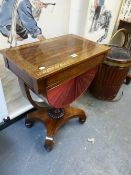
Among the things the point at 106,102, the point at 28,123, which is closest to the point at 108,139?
the point at 106,102

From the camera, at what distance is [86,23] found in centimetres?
147

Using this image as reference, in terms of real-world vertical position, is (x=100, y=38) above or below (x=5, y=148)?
above

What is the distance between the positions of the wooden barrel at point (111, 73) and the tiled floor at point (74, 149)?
10.0 inches

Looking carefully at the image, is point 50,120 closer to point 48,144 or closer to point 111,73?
point 48,144

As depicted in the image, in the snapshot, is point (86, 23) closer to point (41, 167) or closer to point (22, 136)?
point (22, 136)

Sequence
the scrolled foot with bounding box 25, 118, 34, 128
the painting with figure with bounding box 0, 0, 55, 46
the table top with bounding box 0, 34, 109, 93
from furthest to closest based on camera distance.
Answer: the scrolled foot with bounding box 25, 118, 34, 128 → the painting with figure with bounding box 0, 0, 55, 46 → the table top with bounding box 0, 34, 109, 93

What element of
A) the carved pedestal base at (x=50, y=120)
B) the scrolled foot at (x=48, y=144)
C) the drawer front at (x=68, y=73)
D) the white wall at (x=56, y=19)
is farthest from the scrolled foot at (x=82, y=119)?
the white wall at (x=56, y=19)

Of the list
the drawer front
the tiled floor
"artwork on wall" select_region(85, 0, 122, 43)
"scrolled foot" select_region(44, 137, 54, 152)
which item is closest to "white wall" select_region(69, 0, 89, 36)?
"artwork on wall" select_region(85, 0, 122, 43)

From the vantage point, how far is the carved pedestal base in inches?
49.9

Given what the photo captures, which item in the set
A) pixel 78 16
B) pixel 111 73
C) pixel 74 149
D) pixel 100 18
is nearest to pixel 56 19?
pixel 78 16

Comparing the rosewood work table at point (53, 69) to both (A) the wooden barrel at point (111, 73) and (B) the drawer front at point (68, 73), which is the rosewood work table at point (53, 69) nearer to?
(B) the drawer front at point (68, 73)

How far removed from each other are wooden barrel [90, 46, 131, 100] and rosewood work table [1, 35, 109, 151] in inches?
14.0

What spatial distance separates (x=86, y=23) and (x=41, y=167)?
1271 mm

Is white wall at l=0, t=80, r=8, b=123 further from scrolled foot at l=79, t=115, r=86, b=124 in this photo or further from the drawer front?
scrolled foot at l=79, t=115, r=86, b=124
